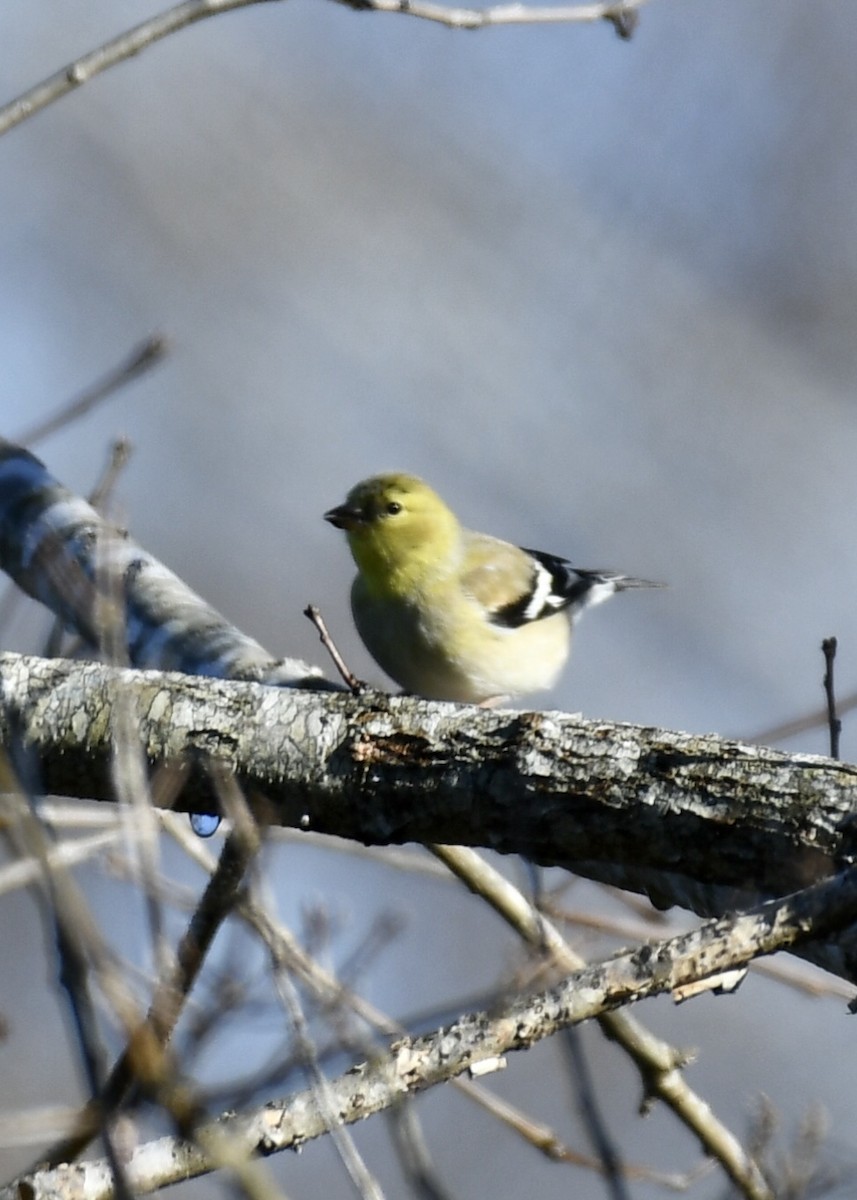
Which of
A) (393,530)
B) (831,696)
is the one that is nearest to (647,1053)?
(831,696)

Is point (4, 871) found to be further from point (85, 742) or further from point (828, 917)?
point (828, 917)

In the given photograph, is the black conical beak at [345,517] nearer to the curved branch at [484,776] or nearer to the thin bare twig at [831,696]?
the curved branch at [484,776]

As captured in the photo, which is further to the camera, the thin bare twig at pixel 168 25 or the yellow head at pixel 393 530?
the yellow head at pixel 393 530

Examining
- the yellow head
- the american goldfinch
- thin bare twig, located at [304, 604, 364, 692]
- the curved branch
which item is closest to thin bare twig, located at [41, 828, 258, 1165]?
the curved branch

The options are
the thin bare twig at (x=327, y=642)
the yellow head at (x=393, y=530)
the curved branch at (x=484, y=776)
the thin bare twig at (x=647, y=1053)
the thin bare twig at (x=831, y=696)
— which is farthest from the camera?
the yellow head at (x=393, y=530)

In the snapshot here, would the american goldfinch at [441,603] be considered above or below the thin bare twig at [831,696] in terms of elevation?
above

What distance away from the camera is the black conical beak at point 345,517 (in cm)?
557

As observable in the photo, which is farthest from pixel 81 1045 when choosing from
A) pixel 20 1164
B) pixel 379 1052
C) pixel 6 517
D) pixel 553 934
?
pixel 20 1164

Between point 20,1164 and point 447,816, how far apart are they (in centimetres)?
360

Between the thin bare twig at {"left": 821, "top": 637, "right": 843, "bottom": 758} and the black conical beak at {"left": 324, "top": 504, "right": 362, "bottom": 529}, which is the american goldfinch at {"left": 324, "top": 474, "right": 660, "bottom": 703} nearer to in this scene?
the black conical beak at {"left": 324, "top": 504, "right": 362, "bottom": 529}

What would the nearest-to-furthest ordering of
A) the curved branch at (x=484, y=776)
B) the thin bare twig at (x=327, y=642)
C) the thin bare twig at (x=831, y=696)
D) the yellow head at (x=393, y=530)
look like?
1. the curved branch at (x=484, y=776)
2. the thin bare twig at (x=831, y=696)
3. the thin bare twig at (x=327, y=642)
4. the yellow head at (x=393, y=530)

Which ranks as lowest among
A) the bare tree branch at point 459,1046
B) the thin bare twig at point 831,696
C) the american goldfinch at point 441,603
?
the bare tree branch at point 459,1046

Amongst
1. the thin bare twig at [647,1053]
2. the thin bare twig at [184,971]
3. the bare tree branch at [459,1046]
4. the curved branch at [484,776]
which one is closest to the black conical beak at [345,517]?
the thin bare twig at [647,1053]

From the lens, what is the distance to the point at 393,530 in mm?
5605
